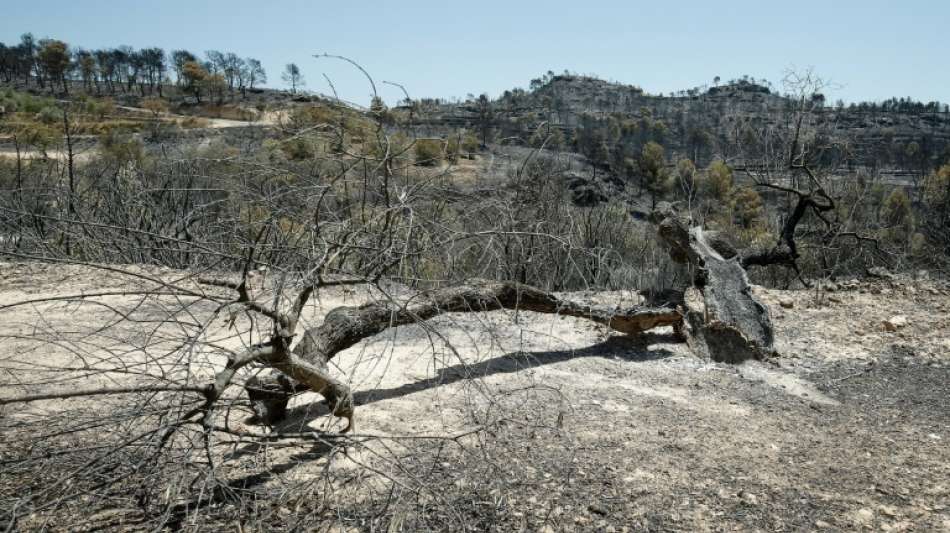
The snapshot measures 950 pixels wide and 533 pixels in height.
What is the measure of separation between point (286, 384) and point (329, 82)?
174 cm

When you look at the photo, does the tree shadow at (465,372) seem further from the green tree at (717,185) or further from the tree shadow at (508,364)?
the green tree at (717,185)

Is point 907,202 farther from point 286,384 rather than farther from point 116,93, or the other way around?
point 116,93

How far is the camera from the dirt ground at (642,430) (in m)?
3.11

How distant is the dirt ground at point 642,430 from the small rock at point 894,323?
0.16 feet

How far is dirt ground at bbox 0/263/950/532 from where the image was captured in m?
3.11

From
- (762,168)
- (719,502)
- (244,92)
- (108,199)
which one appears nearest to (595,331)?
(719,502)

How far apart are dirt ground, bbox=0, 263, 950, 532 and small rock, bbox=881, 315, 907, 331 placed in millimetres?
49

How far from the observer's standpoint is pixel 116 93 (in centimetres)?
5656

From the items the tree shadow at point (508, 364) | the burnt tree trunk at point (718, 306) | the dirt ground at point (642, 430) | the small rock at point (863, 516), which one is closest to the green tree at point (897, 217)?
the burnt tree trunk at point (718, 306)

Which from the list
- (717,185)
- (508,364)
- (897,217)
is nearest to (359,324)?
(508,364)

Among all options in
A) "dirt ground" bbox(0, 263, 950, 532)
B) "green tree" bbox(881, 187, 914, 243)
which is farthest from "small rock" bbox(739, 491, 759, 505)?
"green tree" bbox(881, 187, 914, 243)

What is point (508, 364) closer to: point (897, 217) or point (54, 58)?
point (897, 217)

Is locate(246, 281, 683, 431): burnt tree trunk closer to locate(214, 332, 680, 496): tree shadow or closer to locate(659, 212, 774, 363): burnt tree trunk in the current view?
locate(214, 332, 680, 496): tree shadow

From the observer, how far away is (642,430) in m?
4.14
